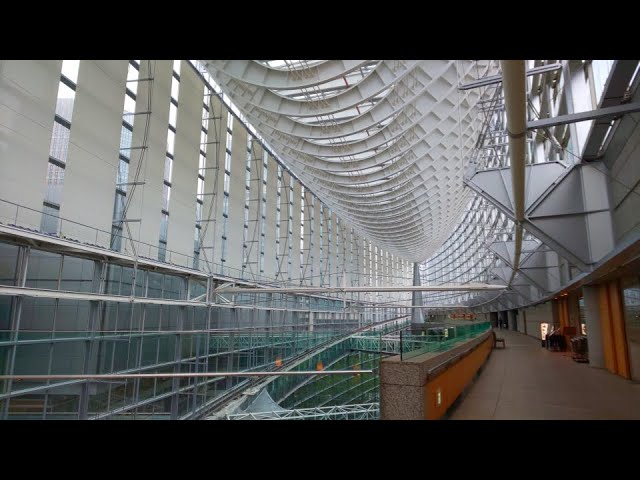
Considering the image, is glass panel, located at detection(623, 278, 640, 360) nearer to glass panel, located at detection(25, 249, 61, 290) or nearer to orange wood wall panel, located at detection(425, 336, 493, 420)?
orange wood wall panel, located at detection(425, 336, 493, 420)

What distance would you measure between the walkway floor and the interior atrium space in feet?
0.28

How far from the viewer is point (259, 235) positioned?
1141 inches

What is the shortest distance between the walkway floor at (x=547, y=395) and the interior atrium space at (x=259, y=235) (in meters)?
0.09

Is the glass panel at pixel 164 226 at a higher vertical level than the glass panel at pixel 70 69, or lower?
lower

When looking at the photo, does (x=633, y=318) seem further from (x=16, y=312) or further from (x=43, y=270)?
(x=43, y=270)

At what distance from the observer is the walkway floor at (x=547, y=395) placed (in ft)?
22.1

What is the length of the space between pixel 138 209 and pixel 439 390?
46.5 ft

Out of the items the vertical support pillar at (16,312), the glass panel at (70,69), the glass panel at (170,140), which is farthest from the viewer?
the glass panel at (170,140)

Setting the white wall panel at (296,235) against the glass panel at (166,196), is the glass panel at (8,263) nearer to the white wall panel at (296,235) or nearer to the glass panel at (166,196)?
the glass panel at (166,196)

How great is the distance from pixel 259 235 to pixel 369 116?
11.7 m

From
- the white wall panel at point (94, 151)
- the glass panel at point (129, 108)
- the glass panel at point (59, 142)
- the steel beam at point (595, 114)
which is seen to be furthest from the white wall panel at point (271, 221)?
the steel beam at point (595, 114)

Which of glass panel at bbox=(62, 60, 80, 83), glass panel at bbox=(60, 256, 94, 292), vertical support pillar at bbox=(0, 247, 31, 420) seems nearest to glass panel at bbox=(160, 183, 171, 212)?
glass panel at bbox=(60, 256, 94, 292)

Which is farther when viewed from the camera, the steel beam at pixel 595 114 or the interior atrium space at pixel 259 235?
the interior atrium space at pixel 259 235
